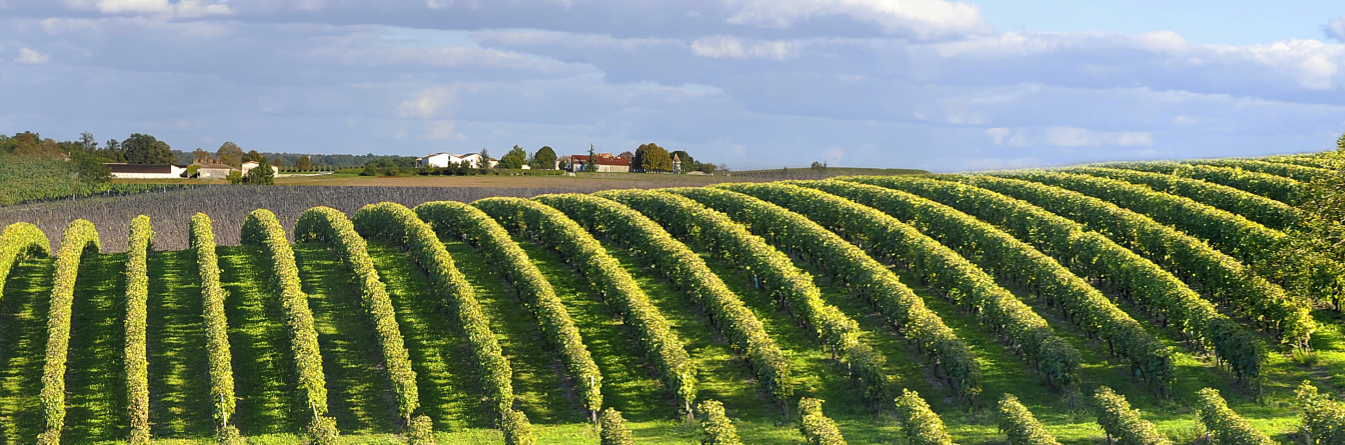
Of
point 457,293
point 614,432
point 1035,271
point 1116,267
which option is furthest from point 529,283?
point 1116,267

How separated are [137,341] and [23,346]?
22.6 feet

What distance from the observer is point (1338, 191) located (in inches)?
1393

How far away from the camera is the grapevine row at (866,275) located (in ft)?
107

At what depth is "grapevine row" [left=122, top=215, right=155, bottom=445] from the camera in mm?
32719

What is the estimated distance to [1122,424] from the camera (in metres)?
27.1

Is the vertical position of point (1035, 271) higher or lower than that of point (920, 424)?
higher

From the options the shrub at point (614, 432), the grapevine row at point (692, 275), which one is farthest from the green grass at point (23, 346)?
the grapevine row at point (692, 275)

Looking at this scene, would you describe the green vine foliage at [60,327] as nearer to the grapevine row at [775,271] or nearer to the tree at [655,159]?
the grapevine row at [775,271]

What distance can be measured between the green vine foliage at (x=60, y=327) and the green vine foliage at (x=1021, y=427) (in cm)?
2857

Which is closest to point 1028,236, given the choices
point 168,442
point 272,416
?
point 272,416

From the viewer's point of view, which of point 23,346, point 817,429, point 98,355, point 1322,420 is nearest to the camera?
point 1322,420

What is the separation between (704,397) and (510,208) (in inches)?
982

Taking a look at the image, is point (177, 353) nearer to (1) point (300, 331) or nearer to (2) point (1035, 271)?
(1) point (300, 331)

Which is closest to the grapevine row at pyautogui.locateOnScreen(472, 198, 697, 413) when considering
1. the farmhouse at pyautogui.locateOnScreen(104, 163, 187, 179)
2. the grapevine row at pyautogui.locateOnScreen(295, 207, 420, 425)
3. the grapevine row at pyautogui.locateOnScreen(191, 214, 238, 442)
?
the grapevine row at pyautogui.locateOnScreen(295, 207, 420, 425)
